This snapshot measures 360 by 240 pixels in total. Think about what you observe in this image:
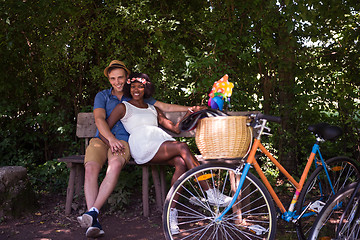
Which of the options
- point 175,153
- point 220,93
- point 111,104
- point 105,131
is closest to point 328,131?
point 220,93

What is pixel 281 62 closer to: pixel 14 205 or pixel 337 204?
pixel 337 204

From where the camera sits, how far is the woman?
381 centimetres

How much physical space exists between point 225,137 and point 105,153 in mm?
1773

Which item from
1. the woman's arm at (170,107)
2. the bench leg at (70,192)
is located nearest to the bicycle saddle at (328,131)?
the woman's arm at (170,107)

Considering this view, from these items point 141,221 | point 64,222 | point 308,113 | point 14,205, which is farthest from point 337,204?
point 14,205

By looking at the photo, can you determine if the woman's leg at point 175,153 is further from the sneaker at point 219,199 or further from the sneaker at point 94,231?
the sneaker at point 94,231

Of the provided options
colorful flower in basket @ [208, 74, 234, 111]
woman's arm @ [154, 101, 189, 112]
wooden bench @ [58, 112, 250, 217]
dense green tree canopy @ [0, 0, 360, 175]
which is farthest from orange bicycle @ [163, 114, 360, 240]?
dense green tree canopy @ [0, 0, 360, 175]

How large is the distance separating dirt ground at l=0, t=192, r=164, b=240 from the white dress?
2.29ft

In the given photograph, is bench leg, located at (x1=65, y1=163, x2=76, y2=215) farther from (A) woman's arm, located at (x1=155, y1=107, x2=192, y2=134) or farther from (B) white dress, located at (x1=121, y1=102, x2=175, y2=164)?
(A) woman's arm, located at (x1=155, y1=107, x2=192, y2=134)

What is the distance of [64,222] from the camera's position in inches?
165

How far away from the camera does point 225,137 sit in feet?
9.03

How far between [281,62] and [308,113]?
0.85m

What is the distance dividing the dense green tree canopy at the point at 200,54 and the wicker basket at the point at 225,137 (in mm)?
1903

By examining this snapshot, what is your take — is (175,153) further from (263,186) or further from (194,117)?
(263,186)
